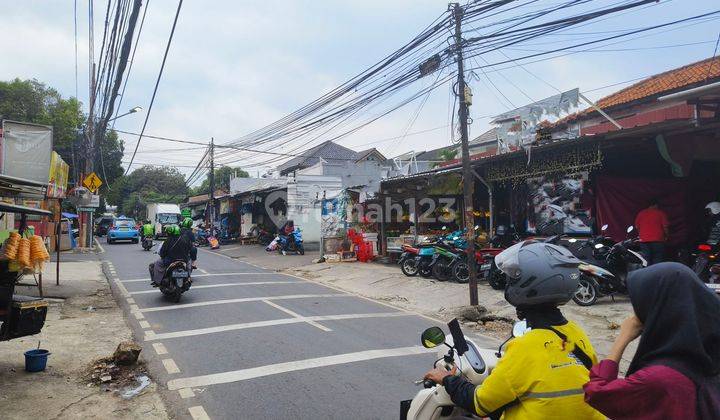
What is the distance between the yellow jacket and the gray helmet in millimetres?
178

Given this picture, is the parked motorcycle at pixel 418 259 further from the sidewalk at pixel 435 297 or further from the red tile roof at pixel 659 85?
the red tile roof at pixel 659 85

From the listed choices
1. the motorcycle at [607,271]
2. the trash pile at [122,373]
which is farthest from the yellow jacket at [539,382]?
the motorcycle at [607,271]

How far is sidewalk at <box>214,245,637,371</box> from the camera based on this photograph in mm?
8489

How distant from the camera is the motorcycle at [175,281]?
1037 centimetres

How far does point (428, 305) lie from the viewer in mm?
11297

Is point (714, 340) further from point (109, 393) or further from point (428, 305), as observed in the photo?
point (428, 305)

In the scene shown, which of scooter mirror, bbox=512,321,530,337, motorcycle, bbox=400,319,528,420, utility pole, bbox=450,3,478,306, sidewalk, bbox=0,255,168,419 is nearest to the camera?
motorcycle, bbox=400,319,528,420

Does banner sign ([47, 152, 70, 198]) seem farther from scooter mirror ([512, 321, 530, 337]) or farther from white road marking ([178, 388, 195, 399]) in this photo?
scooter mirror ([512, 321, 530, 337])

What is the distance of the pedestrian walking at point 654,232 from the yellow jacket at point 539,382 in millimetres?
8967

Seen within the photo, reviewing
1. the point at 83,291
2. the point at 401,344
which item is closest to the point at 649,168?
the point at 401,344

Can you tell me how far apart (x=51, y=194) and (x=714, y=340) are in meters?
16.9

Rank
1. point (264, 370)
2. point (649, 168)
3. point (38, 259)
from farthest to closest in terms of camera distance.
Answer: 1. point (649, 168)
2. point (38, 259)
3. point (264, 370)

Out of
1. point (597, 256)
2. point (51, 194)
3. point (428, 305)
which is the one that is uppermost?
point (51, 194)

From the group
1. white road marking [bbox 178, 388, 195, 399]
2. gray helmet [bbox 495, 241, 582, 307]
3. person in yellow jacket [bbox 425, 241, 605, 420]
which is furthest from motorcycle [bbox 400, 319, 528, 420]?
white road marking [bbox 178, 388, 195, 399]
